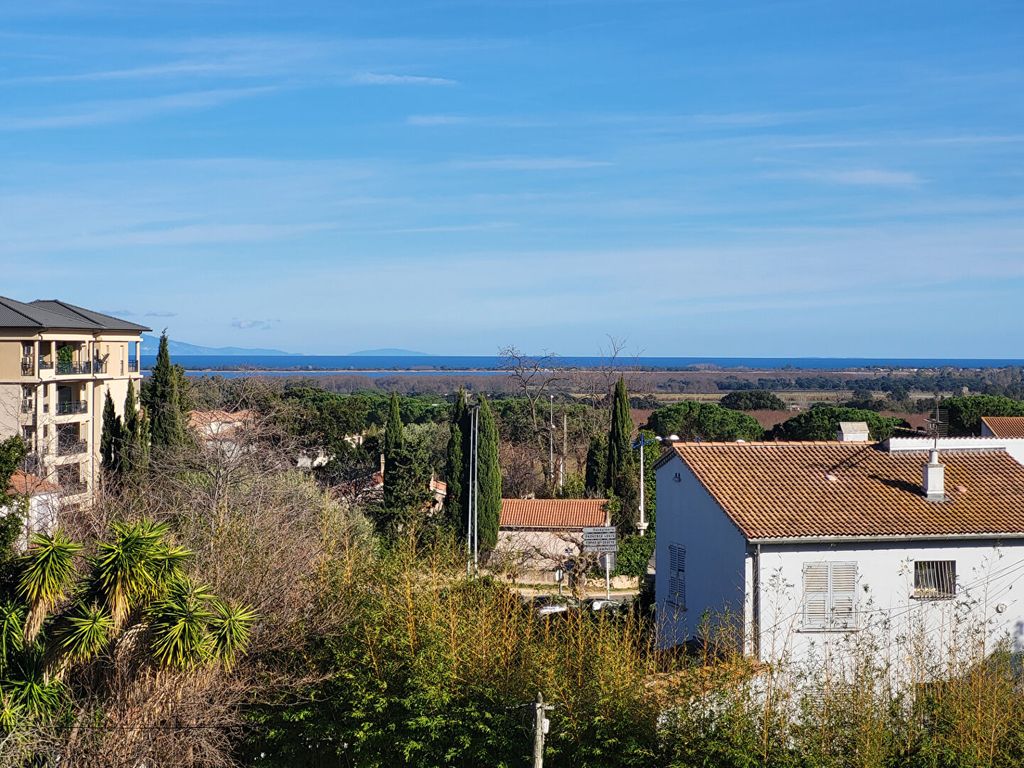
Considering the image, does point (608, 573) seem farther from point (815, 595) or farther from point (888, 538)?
point (888, 538)

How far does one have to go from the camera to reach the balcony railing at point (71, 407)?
5078 cm

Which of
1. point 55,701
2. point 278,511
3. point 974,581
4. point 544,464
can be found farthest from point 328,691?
point 544,464

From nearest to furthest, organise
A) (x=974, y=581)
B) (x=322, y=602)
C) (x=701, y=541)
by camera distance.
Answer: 1. (x=322, y=602)
2. (x=974, y=581)
3. (x=701, y=541)

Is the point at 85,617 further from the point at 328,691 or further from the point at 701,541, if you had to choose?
the point at 701,541

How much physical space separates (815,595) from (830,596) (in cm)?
26

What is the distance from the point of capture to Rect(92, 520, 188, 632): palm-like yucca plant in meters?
13.2

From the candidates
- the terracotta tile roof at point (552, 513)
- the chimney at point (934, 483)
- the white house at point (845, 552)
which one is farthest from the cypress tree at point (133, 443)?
the chimney at point (934, 483)

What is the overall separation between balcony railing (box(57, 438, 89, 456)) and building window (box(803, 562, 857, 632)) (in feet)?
118

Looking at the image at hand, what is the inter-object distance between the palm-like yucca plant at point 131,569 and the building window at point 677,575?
11.7 metres

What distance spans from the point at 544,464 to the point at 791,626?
44.6 m

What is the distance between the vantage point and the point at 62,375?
50.4 meters

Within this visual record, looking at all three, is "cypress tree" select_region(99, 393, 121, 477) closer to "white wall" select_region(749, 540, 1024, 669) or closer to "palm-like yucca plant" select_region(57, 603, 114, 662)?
"white wall" select_region(749, 540, 1024, 669)

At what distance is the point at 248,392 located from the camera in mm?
41594

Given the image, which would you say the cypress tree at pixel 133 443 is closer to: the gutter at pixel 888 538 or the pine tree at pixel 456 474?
the pine tree at pixel 456 474
